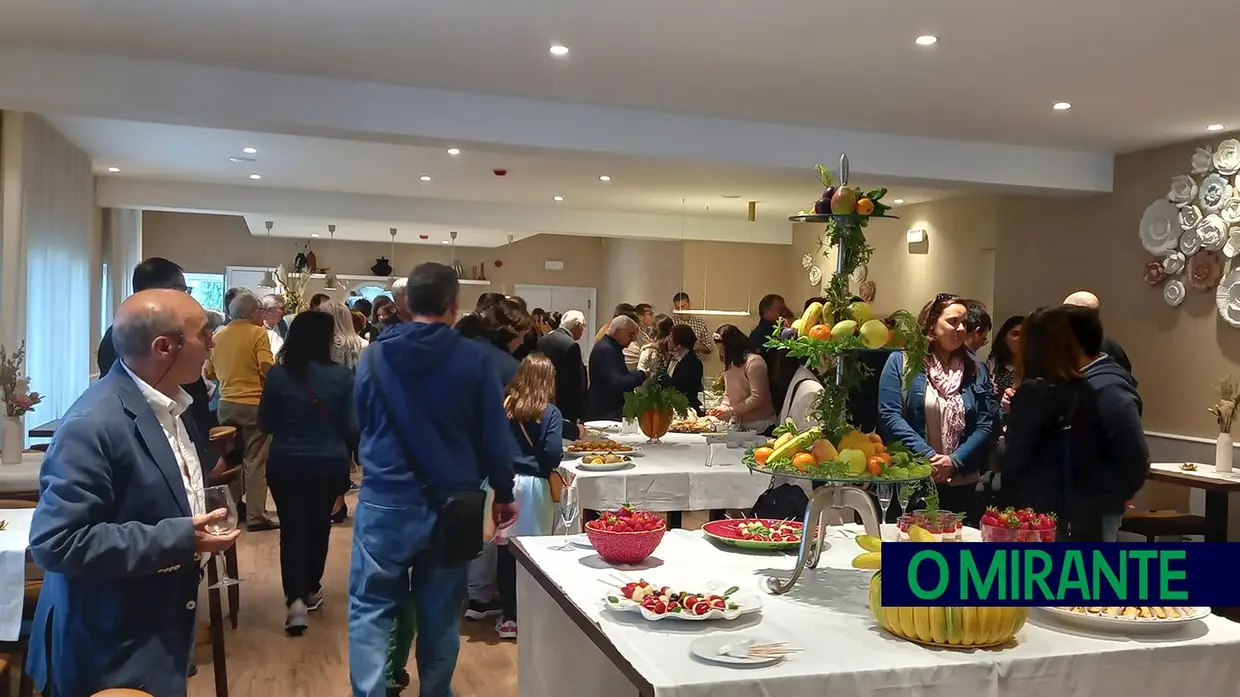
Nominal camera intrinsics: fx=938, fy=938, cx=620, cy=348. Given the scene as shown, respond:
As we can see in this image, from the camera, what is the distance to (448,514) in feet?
8.95

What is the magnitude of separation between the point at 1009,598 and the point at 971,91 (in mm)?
4615

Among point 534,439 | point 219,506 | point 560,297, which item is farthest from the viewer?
point 560,297

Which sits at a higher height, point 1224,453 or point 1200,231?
point 1200,231

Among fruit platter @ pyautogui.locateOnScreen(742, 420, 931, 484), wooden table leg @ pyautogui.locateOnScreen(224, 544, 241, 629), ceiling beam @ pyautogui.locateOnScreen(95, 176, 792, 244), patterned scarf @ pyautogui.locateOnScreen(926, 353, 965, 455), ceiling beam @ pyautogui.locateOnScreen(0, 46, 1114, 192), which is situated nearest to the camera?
fruit platter @ pyautogui.locateOnScreen(742, 420, 931, 484)

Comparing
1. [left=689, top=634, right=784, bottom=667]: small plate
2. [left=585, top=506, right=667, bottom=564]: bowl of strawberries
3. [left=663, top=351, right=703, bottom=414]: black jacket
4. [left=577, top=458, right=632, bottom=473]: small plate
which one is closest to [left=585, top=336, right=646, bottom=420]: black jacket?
[left=663, top=351, right=703, bottom=414]: black jacket

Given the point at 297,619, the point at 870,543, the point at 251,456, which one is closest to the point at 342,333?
the point at 251,456

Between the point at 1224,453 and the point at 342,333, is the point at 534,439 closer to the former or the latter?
the point at 342,333

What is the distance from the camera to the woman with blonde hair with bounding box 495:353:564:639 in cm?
380

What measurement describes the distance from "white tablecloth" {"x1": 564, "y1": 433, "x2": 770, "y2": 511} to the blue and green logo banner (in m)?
2.80

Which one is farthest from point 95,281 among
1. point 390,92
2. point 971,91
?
point 971,91

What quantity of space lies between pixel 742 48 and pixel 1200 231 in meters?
3.65

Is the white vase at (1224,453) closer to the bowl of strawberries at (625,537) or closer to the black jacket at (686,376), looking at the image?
the black jacket at (686,376)

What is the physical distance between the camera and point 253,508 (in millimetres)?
6184

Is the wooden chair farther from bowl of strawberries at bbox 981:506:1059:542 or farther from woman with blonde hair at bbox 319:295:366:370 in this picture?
woman with blonde hair at bbox 319:295:366:370
